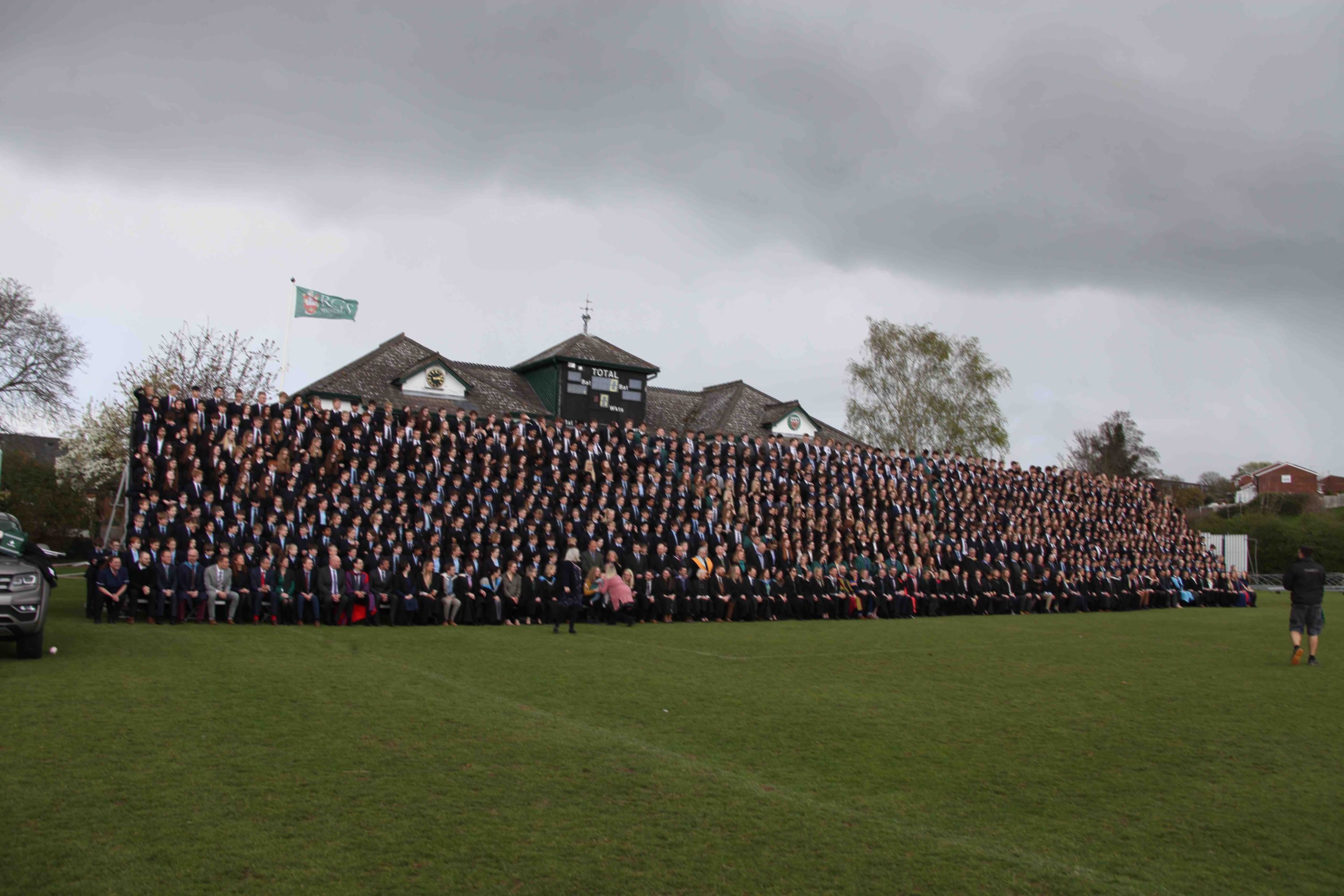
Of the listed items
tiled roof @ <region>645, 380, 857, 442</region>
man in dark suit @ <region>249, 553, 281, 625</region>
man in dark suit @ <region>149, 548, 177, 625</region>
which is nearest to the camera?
man in dark suit @ <region>149, 548, 177, 625</region>

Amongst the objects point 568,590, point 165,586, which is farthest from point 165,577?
point 568,590

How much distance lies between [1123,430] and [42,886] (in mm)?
74665

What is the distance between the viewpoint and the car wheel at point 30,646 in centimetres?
1071

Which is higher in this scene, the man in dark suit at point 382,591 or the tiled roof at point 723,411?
the tiled roof at point 723,411

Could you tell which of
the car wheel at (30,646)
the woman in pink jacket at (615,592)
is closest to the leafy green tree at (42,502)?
the woman in pink jacket at (615,592)

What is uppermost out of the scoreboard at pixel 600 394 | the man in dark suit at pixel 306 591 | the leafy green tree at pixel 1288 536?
the scoreboard at pixel 600 394

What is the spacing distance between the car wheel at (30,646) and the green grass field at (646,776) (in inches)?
9.8

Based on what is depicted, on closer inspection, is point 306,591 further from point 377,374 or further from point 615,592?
point 377,374

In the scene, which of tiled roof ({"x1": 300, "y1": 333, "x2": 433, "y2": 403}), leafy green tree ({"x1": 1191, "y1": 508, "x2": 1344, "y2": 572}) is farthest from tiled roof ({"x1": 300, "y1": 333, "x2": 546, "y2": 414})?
leafy green tree ({"x1": 1191, "y1": 508, "x2": 1344, "y2": 572})

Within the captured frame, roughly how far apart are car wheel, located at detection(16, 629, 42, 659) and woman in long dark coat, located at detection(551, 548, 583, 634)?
794 centimetres

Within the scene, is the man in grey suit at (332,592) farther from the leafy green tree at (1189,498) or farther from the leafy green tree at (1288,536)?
the leafy green tree at (1189,498)

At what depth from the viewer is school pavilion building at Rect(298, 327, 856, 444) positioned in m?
34.5

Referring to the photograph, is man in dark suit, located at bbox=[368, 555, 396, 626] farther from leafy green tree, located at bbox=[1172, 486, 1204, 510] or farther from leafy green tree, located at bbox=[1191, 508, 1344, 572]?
leafy green tree, located at bbox=[1172, 486, 1204, 510]

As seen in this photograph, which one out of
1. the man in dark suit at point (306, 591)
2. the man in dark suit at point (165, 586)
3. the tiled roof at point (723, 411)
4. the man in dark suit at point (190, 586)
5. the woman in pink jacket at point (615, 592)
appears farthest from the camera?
the tiled roof at point (723, 411)
